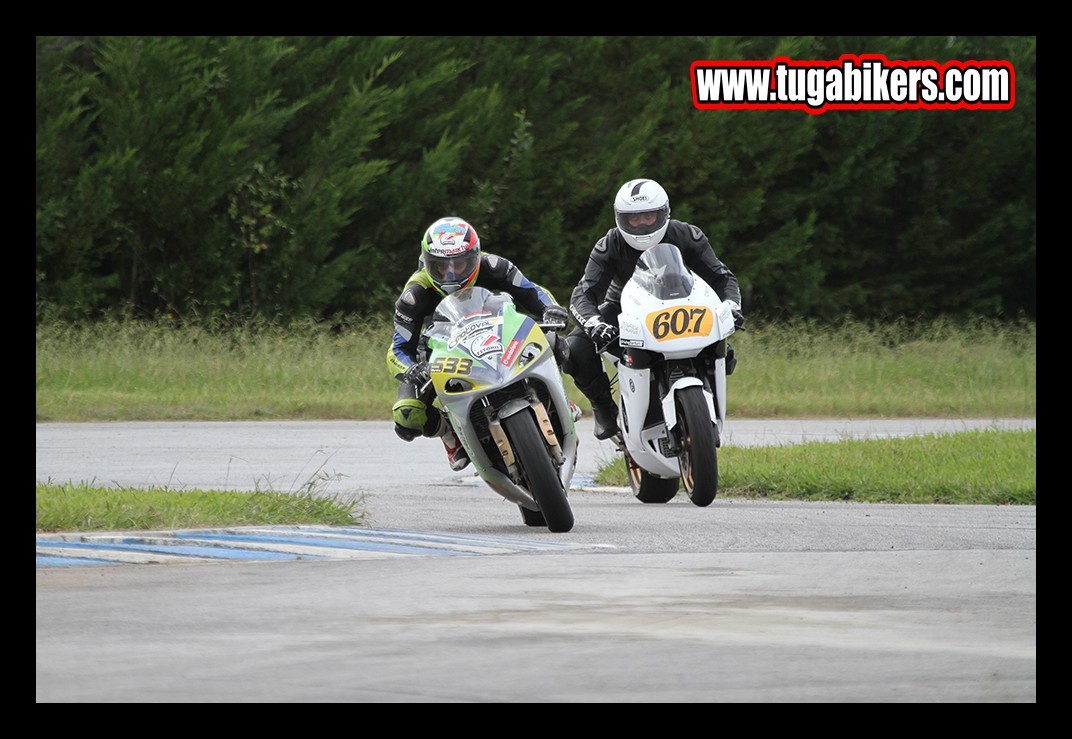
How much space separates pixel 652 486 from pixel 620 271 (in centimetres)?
150

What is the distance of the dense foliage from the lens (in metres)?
30.5

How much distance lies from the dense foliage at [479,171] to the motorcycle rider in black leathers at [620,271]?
1872cm

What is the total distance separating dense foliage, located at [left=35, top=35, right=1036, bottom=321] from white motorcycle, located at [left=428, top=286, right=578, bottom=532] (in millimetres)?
20094

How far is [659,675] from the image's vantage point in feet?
21.0

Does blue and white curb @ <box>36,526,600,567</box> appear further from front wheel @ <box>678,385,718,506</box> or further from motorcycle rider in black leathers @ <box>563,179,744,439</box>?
motorcycle rider in black leathers @ <box>563,179,744,439</box>

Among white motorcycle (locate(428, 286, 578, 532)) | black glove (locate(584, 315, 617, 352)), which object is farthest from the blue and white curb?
black glove (locate(584, 315, 617, 352))

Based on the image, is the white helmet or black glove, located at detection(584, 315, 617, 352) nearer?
black glove, located at detection(584, 315, 617, 352)

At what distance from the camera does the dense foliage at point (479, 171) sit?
30531mm

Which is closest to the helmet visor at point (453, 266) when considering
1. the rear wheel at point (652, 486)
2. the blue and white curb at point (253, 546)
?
the blue and white curb at point (253, 546)

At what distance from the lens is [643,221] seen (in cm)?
1198

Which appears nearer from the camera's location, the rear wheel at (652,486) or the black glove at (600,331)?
the black glove at (600,331)

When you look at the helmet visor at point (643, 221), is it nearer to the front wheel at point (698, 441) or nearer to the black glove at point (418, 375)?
the front wheel at point (698, 441)

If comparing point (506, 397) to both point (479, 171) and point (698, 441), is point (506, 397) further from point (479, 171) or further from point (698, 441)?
point (479, 171)

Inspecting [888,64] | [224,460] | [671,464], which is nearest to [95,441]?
[224,460]
